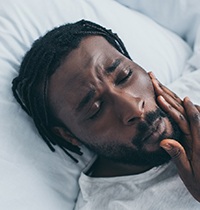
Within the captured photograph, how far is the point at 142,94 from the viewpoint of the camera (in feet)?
3.39

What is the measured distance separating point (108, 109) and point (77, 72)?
0.11 meters

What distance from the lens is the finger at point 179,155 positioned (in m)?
0.97

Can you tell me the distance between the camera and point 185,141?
106 cm

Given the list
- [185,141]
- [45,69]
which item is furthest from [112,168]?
[45,69]

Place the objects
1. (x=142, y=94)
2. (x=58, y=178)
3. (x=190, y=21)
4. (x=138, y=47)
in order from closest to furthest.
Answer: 1. (x=142, y=94)
2. (x=58, y=178)
3. (x=138, y=47)
4. (x=190, y=21)

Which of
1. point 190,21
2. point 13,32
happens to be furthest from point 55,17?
point 190,21

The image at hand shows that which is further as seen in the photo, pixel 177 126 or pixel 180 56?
pixel 180 56

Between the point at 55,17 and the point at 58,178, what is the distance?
0.45 meters

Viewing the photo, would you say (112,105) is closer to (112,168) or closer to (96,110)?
(96,110)

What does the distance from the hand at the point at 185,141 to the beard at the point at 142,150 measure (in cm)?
2

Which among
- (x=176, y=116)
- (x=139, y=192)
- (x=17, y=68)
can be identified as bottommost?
(x=139, y=192)

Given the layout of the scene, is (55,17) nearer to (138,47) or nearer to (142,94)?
(138,47)

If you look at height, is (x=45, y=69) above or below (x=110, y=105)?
above

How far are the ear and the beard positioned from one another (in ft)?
0.23
